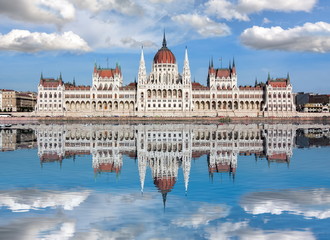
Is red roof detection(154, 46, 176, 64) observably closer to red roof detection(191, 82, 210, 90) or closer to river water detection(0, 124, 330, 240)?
red roof detection(191, 82, 210, 90)

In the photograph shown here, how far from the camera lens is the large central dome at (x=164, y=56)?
152400 millimetres

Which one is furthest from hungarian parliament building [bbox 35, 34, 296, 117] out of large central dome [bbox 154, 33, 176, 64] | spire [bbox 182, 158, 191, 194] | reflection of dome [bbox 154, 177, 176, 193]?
reflection of dome [bbox 154, 177, 176, 193]

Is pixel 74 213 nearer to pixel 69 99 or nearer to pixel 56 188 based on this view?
pixel 56 188

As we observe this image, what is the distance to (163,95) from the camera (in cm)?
14650

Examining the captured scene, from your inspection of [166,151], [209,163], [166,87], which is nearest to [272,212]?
[209,163]

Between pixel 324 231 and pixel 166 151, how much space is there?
24495 mm

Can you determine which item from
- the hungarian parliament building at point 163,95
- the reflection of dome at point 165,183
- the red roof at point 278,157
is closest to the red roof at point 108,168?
the reflection of dome at point 165,183

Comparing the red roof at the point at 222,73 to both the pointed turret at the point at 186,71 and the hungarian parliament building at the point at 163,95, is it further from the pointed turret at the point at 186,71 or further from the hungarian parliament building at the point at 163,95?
the pointed turret at the point at 186,71

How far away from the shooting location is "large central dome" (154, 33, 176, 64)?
15240cm

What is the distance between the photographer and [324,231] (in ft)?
45.4

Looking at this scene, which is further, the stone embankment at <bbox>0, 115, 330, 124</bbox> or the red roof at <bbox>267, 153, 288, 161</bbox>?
the stone embankment at <bbox>0, 115, 330, 124</bbox>

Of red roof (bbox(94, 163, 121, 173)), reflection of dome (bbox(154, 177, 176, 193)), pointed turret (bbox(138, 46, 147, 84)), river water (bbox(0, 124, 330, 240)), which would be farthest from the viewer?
pointed turret (bbox(138, 46, 147, 84))

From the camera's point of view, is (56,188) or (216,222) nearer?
(216,222)

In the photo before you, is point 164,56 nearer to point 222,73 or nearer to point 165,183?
point 222,73
